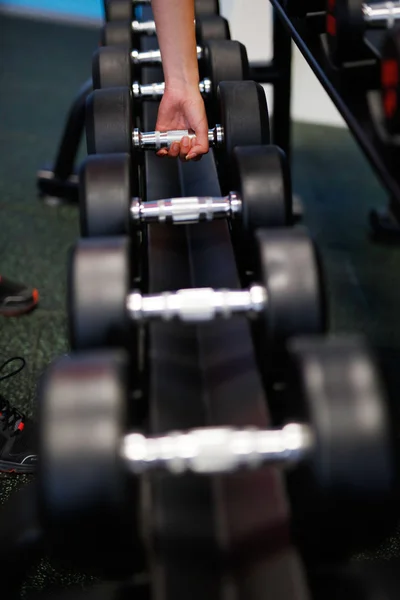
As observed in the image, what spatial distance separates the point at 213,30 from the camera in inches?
56.5

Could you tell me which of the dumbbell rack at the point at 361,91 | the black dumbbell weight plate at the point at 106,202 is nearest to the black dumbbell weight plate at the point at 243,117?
the dumbbell rack at the point at 361,91

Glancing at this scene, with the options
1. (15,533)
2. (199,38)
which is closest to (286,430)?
(15,533)

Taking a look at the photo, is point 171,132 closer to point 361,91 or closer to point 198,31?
point 361,91

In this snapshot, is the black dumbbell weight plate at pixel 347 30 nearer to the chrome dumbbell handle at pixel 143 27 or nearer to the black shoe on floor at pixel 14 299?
the chrome dumbbell handle at pixel 143 27

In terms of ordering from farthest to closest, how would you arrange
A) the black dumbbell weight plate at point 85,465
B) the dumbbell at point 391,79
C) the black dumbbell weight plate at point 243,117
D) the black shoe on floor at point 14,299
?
the black shoe on floor at point 14,299
the black dumbbell weight plate at point 243,117
the dumbbell at point 391,79
the black dumbbell weight plate at point 85,465

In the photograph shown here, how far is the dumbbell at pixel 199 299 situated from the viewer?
0.70 m

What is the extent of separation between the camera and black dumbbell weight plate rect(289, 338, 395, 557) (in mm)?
554

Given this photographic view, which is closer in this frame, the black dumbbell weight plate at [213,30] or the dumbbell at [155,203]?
the dumbbell at [155,203]

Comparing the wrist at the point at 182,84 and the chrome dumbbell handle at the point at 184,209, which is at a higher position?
the wrist at the point at 182,84

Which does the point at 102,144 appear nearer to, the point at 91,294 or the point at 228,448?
the point at 91,294

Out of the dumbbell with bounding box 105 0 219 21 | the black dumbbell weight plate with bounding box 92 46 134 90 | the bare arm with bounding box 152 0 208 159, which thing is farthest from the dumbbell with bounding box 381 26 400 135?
the dumbbell with bounding box 105 0 219 21

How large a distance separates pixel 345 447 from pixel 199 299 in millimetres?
243

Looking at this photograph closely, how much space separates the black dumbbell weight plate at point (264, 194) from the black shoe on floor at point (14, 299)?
945 millimetres

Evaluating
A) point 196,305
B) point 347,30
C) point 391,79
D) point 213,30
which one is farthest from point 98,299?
point 213,30
